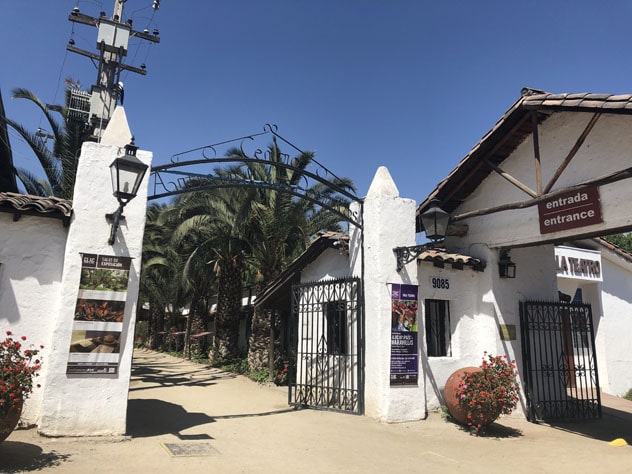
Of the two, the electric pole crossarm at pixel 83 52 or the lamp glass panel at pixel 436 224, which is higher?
the electric pole crossarm at pixel 83 52

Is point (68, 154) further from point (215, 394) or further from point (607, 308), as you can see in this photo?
point (607, 308)

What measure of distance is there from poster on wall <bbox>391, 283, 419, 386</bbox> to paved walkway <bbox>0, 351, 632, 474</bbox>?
0.87m

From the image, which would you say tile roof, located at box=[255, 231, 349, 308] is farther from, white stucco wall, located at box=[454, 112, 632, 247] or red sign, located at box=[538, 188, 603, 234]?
red sign, located at box=[538, 188, 603, 234]

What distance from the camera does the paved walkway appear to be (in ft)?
18.1

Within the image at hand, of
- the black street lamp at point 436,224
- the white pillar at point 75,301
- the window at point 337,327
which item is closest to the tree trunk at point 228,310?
the window at point 337,327

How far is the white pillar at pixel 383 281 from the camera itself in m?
8.35

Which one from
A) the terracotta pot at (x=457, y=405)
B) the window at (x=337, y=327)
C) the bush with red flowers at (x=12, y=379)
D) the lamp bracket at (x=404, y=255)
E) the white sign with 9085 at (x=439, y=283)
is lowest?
the terracotta pot at (x=457, y=405)

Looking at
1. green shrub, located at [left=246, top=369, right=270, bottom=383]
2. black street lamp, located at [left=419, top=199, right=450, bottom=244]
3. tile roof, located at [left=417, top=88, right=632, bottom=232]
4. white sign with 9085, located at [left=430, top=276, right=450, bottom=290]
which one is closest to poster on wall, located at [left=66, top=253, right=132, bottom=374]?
black street lamp, located at [left=419, top=199, right=450, bottom=244]

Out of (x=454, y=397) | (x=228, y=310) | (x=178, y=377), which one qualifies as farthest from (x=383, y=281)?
(x=228, y=310)

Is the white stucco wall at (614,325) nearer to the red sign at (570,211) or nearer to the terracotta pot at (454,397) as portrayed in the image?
the red sign at (570,211)

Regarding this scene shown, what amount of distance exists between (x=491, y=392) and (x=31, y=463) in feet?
22.1

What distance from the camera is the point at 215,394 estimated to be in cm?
1211

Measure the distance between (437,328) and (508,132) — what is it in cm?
437

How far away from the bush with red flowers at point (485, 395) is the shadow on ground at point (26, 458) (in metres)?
6.16
